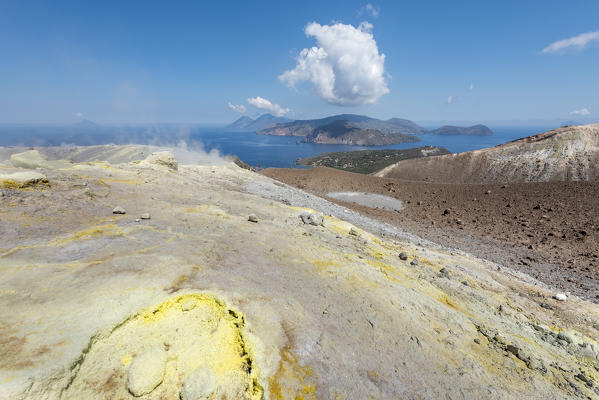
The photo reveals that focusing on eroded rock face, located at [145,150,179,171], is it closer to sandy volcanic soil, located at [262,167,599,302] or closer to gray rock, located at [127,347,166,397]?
sandy volcanic soil, located at [262,167,599,302]

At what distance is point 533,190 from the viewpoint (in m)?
28.2

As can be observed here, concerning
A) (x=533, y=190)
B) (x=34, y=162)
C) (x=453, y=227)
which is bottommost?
(x=453, y=227)

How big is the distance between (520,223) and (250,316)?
28361 millimetres

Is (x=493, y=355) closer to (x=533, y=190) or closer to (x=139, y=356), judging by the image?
(x=139, y=356)

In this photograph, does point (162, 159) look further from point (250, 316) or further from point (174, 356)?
point (174, 356)

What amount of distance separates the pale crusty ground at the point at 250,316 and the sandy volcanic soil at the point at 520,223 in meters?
6.56

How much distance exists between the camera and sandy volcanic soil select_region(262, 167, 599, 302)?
55.9 feet

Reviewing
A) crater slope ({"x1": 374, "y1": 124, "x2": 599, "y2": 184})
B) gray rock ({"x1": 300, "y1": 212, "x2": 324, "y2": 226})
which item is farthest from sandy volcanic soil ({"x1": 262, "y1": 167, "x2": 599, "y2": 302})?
crater slope ({"x1": 374, "y1": 124, "x2": 599, "y2": 184})

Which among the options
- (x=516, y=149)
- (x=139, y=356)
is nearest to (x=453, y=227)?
(x=139, y=356)

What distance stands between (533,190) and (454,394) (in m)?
33.4

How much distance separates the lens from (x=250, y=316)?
18.5 ft

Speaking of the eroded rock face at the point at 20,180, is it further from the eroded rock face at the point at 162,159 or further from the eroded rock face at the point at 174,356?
the eroded rock face at the point at 162,159

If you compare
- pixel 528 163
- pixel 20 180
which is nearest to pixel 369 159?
pixel 528 163

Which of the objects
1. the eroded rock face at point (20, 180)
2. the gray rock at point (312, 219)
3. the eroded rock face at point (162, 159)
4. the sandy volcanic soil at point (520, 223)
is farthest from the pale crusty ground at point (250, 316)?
the eroded rock face at point (162, 159)
